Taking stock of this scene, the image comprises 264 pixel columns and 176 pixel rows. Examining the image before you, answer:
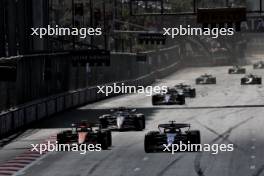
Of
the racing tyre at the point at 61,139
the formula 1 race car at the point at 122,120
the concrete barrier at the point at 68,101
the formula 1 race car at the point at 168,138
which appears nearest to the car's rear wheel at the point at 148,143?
the formula 1 race car at the point at 168,138

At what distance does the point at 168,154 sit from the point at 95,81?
132ft

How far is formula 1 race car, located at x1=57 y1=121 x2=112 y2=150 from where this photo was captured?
33562mm

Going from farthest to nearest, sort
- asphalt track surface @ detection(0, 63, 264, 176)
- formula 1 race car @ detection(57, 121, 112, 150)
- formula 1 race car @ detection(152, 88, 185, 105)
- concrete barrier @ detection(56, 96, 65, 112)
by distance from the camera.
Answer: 1. formula 1 race car @ detection(152, 88, 185, 105)
2. concrete barrier @ detection(56, 96, 65, 112)
3. formula 1 race car @ detection(57, 121, 112, 150)
4. asphalt track surface @ detection(0, 63, 264, 176)

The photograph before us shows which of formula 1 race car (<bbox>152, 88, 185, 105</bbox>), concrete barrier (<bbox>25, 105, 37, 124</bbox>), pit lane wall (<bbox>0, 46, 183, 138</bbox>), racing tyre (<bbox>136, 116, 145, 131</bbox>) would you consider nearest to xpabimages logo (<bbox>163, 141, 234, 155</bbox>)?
racing tyre (<bbox>136, 116, 145, 131</bbox>)

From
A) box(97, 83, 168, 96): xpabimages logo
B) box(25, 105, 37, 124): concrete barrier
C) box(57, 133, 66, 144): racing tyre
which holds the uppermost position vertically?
box(57, 133, 66, 144): racing tyre

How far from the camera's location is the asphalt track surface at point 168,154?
2906 cm

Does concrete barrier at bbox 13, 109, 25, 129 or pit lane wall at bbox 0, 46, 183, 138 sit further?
pit lane wall at bbox 0, 46, 183, 138

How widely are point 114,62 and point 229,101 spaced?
16.9 m

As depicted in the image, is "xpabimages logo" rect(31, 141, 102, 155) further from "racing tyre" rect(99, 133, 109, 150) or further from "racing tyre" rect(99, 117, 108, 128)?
"racing tyre" rect(99, 117, 108, 128)

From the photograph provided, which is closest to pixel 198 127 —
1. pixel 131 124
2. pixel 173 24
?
pixel 131 124

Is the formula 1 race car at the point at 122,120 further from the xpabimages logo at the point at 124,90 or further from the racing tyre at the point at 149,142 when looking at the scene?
the xpabimages logo at the point at 124,90

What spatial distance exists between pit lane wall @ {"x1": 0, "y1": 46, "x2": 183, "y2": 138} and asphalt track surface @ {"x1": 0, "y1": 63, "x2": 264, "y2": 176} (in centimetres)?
81

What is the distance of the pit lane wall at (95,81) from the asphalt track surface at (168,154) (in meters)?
0.81

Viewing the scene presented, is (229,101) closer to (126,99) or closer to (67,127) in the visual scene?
(126,99)
